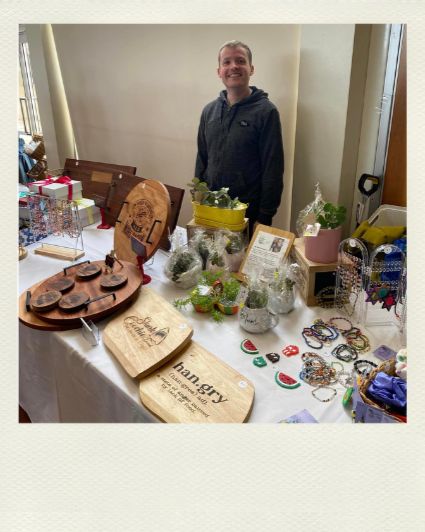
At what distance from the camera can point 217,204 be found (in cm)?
156

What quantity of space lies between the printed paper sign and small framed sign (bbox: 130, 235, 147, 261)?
0.37 meters

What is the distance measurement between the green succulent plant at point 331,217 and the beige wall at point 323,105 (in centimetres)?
80

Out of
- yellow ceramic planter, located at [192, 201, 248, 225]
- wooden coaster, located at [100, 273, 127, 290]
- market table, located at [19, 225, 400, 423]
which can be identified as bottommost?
market table, located at [19, 225, 400, 423]

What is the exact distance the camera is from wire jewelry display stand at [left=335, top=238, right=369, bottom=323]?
4.03 feet

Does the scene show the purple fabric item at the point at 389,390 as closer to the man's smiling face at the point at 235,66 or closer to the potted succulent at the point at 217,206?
the potted succulent at the point at 217,206

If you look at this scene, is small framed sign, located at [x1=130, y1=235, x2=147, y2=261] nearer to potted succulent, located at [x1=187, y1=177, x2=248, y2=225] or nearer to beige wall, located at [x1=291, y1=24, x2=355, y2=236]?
potted succulent, located at [x1=187, y1=177, x2=248, y2=225]

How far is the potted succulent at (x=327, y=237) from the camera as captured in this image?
1.26 meters

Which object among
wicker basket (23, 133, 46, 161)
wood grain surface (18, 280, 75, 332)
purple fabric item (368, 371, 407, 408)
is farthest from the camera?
wicker basket (23, 133, 46, 161)

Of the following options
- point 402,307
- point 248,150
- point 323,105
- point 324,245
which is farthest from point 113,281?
point 323,105

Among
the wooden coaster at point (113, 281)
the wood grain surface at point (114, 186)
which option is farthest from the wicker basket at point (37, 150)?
the wooden coaster at point (113, 281)

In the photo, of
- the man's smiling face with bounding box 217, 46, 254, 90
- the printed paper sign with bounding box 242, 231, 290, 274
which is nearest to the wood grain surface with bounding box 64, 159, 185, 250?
the printed paper sign with bounding box 242, 231, 290, 274
